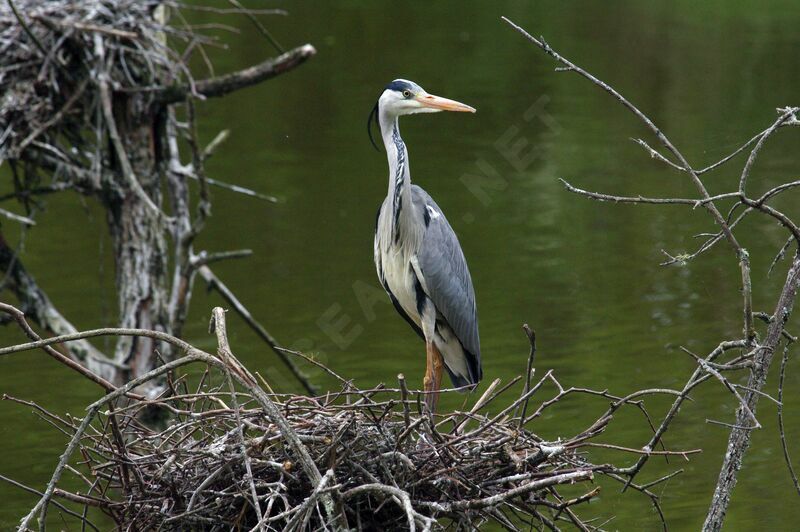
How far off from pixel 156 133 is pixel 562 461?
4.05 m

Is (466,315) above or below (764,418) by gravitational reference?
above

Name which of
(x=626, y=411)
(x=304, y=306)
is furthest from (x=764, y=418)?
(x=304, y=306)

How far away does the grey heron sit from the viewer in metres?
5.60

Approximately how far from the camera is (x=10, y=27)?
6242 millimetres

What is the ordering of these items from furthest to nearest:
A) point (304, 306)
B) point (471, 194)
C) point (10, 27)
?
1. point (471, 194)
2. point (304, 306)
3. point (10, 27)

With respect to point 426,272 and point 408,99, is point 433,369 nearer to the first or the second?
point 426,272

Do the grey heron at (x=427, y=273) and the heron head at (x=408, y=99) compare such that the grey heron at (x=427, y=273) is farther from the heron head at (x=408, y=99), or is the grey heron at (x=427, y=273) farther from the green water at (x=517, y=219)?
the green water at (x=517, y=219)

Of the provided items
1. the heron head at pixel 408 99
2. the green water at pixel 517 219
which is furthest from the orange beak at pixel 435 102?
the green water at pixel 517 219

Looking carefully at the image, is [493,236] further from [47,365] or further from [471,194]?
[47,365]

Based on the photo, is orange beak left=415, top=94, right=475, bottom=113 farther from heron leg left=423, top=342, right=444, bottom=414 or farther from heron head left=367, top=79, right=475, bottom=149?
heron leg left=423, top=342, right=444, bottom=414

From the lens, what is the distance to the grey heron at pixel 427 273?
5.60 metres

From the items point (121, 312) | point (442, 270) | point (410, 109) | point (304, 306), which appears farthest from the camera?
point (304, 306)

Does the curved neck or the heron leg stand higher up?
the curved neck

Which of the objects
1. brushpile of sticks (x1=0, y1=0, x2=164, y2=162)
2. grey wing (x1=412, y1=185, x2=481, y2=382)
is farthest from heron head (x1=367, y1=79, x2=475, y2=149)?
brushpile of sticks (x1=0, y1=0, x2=164, y2=162)
